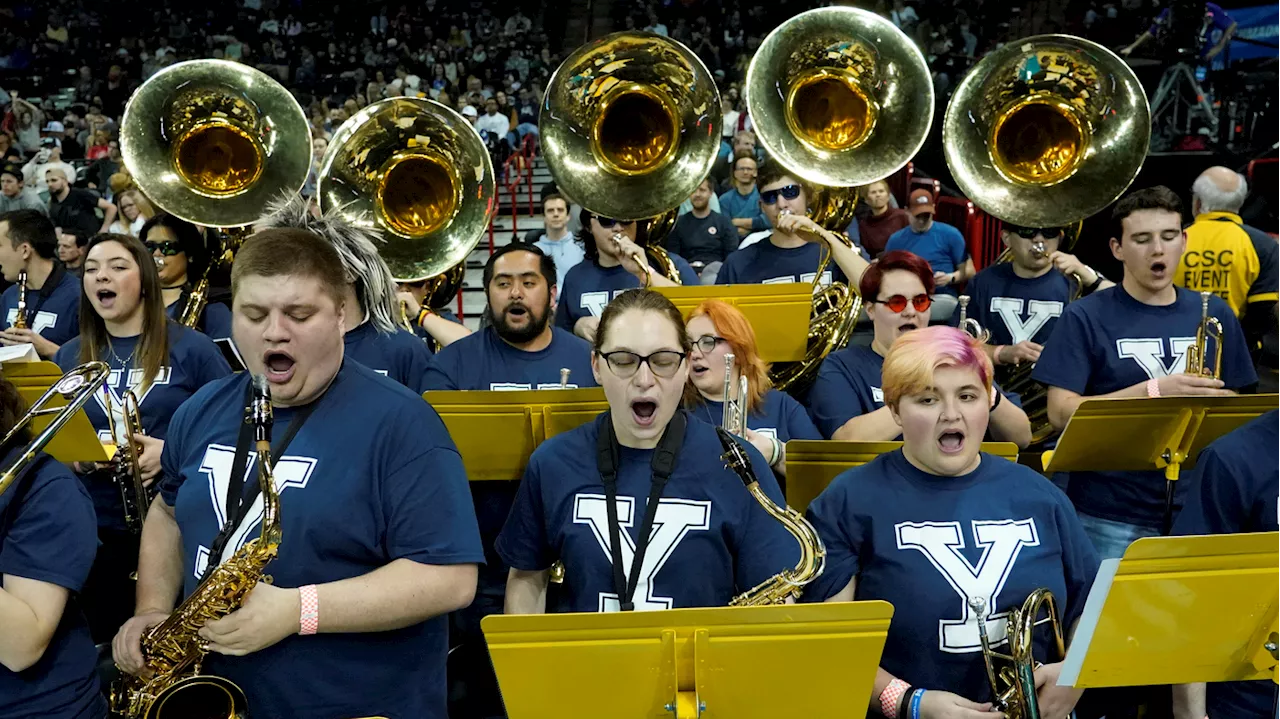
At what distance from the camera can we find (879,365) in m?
4.13

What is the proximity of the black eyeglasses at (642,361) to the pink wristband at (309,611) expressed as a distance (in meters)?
0.91

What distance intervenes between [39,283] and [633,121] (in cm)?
340

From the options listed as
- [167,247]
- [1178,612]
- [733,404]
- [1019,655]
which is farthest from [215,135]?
[1178,612]

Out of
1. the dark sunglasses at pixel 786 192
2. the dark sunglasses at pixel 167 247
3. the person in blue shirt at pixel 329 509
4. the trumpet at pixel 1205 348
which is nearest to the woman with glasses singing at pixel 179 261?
the dark sunglasses at pixel 167 247

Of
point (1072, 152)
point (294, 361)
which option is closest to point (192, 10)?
point (1072, 152)

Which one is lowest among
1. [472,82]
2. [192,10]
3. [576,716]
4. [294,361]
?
[576,716]

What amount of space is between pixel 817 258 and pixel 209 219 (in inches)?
117

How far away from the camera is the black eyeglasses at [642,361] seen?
2.83m

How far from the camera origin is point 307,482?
7.94 feet

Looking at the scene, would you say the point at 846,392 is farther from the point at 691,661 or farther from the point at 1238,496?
the point at 691,661

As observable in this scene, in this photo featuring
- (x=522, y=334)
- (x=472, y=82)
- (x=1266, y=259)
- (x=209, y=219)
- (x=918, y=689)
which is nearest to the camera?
(x=918, y=689)

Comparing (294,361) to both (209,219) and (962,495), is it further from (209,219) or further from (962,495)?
(209,219)

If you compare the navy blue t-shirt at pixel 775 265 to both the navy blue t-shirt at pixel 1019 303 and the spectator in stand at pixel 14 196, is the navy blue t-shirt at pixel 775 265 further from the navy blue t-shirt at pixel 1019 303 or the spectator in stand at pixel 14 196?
the spectator in stand at pixel 14 196

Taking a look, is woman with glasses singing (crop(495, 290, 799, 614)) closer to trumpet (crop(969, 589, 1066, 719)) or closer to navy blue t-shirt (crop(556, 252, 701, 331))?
trumpet (crop(969, 589, 1066, 719))
